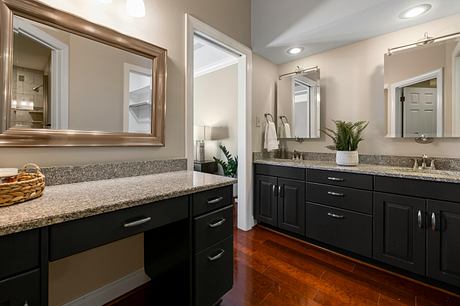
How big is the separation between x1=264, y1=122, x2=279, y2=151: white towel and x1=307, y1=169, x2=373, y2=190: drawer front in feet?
2.08

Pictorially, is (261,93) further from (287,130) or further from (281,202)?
(281,202)

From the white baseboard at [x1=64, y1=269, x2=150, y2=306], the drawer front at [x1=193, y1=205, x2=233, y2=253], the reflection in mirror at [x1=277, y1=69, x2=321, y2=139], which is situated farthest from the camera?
the reflection in mirror at [x1=277, y1=69, x2=321, y2=139]

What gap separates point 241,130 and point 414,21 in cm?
187

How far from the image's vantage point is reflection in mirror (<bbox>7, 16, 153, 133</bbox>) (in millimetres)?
1142

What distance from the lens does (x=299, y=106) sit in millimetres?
2770

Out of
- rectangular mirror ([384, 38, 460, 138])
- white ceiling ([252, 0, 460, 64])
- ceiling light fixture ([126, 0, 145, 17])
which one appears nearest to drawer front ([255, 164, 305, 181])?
rectangular mirror ([384, 38, 460, 138])

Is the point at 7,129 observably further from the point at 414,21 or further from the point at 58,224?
the point at 414,21

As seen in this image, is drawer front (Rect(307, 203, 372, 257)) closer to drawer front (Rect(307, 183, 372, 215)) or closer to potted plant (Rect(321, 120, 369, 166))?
drawer front (Rect(307, 183, 372, 215))

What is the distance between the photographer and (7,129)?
3.56 ft

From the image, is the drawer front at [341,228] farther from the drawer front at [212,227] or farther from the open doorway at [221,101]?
the drawer front at [212,227]

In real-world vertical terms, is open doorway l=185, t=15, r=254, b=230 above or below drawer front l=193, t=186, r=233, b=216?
above

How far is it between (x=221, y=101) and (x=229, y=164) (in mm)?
1221

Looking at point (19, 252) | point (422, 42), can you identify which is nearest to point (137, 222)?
point (19, 252)

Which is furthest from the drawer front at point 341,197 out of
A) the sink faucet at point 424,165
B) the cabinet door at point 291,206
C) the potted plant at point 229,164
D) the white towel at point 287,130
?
the potted plant at point 229,164
